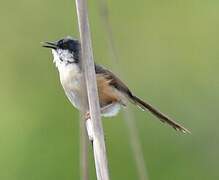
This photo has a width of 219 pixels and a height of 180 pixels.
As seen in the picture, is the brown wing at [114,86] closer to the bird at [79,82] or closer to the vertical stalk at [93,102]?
the bird at [79,82]

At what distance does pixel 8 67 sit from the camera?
7207mm

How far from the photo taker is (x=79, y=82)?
4434 millimetres

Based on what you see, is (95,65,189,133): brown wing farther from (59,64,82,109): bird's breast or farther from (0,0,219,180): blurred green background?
(0,0,219,180): blurred green background

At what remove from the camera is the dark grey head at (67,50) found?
458 cm

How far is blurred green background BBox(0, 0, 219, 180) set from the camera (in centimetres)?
636

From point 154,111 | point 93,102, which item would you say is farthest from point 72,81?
point 93,102

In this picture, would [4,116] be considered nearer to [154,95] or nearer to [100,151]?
[154,95]

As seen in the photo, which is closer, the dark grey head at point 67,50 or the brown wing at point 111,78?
the dark grey head at point 67,50

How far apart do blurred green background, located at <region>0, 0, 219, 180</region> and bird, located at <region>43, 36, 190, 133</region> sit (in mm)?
1474

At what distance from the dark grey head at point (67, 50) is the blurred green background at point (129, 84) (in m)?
1.53

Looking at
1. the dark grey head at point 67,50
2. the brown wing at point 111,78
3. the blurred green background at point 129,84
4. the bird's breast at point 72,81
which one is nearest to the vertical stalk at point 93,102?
the bird's breast at point 72,81

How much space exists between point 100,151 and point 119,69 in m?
0.30

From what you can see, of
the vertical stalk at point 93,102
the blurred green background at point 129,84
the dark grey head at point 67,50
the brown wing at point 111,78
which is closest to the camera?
the vertical stalk at point 93,102

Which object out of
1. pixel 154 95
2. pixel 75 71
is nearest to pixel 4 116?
pixel 154 95
